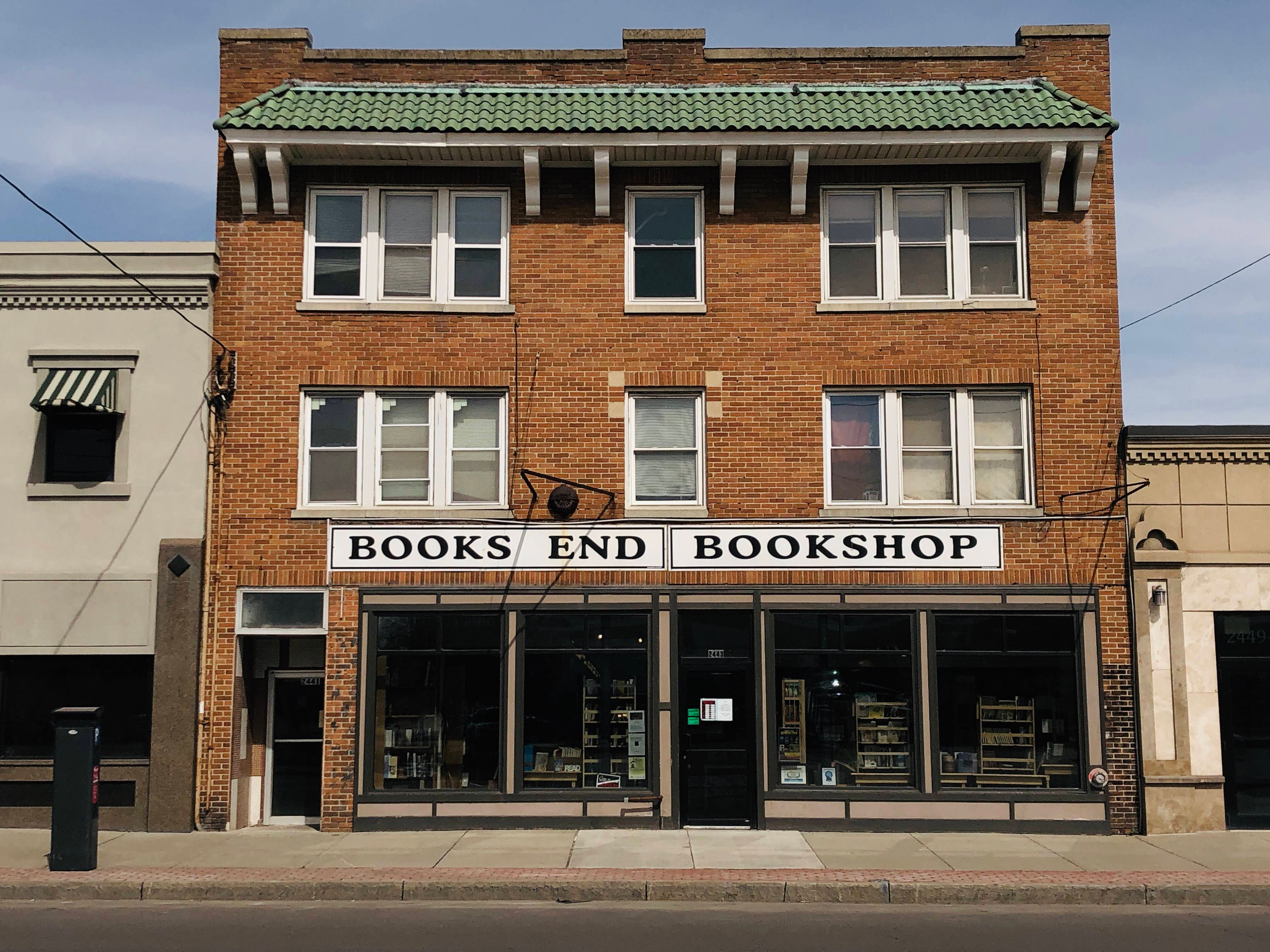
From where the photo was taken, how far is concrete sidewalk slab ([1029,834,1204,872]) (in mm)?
12312

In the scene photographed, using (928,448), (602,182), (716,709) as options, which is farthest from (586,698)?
(602,182)

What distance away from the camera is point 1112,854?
42.8 feet

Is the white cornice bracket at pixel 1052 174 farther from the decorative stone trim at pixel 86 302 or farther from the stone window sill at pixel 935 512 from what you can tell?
the decorative stone trim at pixel 86 302

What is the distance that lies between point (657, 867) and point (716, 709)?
2872 mm

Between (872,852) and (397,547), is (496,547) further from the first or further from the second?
(872,852)

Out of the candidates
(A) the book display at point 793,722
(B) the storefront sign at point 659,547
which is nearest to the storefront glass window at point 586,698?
(B) the storefront sign at point 659,547

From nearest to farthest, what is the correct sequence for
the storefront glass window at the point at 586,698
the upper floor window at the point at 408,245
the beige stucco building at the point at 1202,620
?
1. the beige stucco building at the point at 1202,620
2. the storefront glass window at the point at 586,698
3. the upper floor window at the point at 408,245

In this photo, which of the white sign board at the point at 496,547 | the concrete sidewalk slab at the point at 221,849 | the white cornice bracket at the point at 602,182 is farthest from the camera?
the white cornice bracket at the point at 602,182

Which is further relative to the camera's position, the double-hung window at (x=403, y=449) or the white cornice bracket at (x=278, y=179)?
the double-hung window at (x=403, y=449)

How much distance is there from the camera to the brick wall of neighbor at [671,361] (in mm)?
14719

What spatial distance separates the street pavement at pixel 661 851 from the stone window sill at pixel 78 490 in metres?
4.18

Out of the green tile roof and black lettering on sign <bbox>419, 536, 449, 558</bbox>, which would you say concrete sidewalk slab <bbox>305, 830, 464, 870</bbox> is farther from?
the green tile roof

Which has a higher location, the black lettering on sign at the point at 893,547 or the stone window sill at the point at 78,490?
the stone window sill at the point at 78,490

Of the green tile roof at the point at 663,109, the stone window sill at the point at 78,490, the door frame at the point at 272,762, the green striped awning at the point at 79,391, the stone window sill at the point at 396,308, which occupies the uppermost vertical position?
the green tile roof at the point at 663,109
